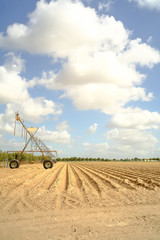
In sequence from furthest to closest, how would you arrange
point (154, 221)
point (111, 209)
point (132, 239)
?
1. point (111, 209)
2. point (154, 221)
3. point (132, 239)

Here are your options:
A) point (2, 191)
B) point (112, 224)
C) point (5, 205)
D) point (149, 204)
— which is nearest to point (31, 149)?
point (2, 191)

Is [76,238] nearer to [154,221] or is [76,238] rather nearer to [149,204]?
[154,221]

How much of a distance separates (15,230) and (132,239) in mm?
2467

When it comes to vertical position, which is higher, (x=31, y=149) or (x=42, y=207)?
(x=31, y=149)

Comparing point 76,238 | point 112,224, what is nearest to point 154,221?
point 112,224

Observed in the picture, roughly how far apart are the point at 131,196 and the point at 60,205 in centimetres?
287

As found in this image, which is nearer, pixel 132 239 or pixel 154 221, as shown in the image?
pixel 132 239

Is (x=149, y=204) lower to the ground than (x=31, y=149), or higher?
lower

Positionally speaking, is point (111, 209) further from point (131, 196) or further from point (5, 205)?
point (5, 205)

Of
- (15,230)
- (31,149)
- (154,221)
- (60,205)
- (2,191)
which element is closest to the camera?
(15,230)

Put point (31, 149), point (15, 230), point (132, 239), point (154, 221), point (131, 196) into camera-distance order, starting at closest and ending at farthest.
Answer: point (132, 239)
point (15, 230)
point (154, 221)
point (131, 196)
point (31, 149)

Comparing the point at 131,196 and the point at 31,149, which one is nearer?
the point at 131,196

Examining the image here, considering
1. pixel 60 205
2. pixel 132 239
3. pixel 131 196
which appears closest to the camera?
pixel 132 239

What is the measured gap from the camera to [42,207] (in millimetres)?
6492
